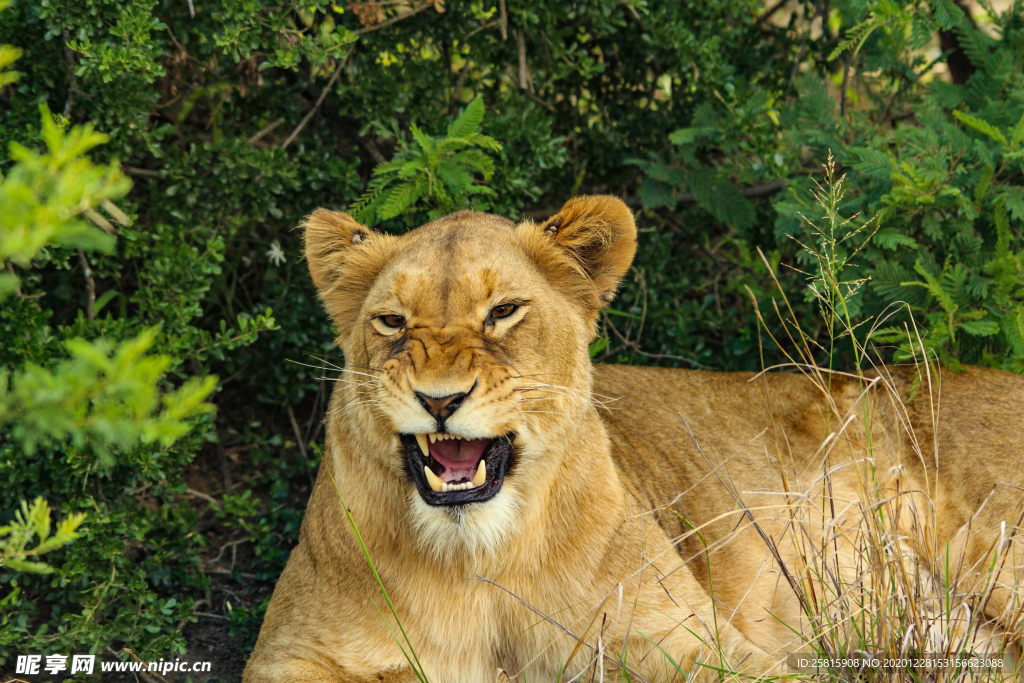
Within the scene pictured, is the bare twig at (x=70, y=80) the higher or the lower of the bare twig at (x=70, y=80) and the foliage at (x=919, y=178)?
the higher

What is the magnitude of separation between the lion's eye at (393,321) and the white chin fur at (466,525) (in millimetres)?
477

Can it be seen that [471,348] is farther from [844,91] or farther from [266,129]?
[844,91]

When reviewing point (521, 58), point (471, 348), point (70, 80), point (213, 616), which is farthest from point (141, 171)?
point (471, 348)

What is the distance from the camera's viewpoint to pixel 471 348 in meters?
2.65

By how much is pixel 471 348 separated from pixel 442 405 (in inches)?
8.5

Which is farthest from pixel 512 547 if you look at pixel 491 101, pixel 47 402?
pixel 491 101

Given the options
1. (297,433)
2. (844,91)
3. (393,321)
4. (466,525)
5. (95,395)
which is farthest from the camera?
(844,91)

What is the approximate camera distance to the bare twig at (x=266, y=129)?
445cm

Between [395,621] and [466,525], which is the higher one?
[466,525]

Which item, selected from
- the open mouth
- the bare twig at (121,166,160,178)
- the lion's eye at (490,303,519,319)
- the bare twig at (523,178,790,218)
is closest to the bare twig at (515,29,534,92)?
the bare twig at (523,178,790,218)

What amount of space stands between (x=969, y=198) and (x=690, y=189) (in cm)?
125

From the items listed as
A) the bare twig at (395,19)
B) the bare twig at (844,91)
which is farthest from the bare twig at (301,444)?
the bare twig at (844,91)

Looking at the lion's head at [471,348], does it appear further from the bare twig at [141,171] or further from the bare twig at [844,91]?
the bare twig at [844,91]

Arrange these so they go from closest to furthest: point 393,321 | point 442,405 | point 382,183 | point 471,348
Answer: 1. point 442,405
2. point 471,348
3. point 393,321
4. point 382,183
